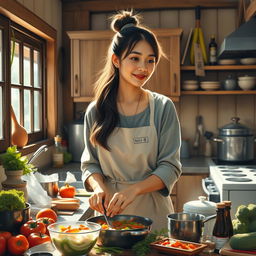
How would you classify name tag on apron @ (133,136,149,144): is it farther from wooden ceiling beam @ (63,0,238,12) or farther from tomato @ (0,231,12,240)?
wooden ceiling beam @ (63,0,238,12)

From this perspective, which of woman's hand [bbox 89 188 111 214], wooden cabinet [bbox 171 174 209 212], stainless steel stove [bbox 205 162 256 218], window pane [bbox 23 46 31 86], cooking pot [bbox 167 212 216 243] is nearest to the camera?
cooking pot [bbox 167 212 216 243]

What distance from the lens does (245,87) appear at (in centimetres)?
405

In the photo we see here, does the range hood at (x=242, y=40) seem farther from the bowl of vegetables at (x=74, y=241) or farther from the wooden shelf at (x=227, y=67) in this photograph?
the bowl of vegetables at (x=74, y=241)

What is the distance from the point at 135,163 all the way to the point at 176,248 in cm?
63

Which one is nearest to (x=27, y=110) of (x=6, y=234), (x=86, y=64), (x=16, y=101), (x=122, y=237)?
(x=16, y=101)

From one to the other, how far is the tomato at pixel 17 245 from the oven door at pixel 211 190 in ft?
5.53

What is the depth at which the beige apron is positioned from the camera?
6.81 ft

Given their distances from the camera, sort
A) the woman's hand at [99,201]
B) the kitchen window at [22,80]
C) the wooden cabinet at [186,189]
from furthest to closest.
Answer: the wooden cabinet at [186,189] → the kitchen window at [22,80] → the woman's hand at [99,201]

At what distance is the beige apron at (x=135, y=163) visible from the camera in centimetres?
208

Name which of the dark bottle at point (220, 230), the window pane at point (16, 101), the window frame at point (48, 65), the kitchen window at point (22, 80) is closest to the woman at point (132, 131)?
the dark bottle at point (220, 230)

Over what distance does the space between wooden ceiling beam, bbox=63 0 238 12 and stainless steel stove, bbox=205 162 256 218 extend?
1.58 metres

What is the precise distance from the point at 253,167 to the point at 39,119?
177 cm

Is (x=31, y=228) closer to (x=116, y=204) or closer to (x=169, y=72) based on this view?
(x=116, y=204)

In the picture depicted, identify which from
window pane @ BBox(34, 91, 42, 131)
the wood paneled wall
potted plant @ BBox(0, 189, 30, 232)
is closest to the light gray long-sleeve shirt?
potted plant @ BBox(0, 189, 30, 232)
